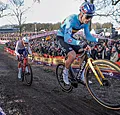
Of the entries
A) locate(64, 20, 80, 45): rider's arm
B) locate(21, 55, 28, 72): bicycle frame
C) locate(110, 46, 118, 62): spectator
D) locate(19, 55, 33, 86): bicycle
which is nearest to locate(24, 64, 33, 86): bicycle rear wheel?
A: locate(19, 55, 33, 86): bicycle

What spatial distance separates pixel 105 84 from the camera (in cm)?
420

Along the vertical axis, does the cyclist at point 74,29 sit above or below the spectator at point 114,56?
above

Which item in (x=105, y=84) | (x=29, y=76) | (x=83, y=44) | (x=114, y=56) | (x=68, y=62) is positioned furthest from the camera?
(x=114, y=56)

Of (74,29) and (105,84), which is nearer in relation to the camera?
(105,84)

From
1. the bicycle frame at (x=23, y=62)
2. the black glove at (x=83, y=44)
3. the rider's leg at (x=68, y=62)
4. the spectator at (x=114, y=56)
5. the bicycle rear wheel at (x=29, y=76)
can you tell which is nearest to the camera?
the black glove at (x=83, y=44)

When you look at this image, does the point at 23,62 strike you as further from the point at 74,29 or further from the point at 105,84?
the point at 105,84

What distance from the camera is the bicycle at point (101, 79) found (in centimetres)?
407

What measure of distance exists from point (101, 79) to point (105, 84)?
13 cm

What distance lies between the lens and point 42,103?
5090 mm

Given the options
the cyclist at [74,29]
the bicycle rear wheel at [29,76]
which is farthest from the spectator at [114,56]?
the cyclist at [74,29]

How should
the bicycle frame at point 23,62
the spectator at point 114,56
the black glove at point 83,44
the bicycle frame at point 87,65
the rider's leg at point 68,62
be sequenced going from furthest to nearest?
1. the spectator at point 114,56
2. the bicycle frame at point 23,62
3. the rider's leg at point 68,62
4. the black glove at point 83,44
5. the bicycle frame at point 87,65

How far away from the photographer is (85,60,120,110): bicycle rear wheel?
403 centimetres

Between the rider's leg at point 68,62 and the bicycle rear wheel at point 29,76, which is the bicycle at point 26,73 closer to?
the bicycle rear wheel at point 29,76

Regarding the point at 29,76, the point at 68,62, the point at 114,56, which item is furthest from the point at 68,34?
the point at 114,56
